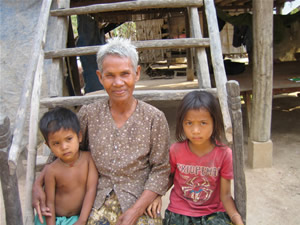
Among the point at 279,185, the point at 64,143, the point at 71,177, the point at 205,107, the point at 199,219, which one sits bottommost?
the point at 279,185

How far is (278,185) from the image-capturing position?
343 centimetres

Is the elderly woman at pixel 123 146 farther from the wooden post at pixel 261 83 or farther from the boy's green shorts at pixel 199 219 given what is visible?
the wooden post at pixel 261 83

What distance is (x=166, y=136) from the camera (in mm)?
1716

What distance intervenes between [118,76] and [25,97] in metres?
0.75

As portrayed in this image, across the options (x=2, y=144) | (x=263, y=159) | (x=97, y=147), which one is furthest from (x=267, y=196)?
(x=2, y=144)

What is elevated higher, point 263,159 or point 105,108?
point 105,108

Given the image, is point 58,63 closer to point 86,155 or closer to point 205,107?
point 86,155

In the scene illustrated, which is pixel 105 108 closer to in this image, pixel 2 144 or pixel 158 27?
pixel 2 144

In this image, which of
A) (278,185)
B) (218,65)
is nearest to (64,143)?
(218,65)

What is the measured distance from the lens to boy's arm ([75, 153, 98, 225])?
1633mm

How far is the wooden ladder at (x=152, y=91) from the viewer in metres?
1.51

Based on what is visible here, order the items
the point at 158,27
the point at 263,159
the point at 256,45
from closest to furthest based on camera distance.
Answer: the point at 256,45, the point at 263,159, the point at 158,27

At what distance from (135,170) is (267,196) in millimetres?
2204

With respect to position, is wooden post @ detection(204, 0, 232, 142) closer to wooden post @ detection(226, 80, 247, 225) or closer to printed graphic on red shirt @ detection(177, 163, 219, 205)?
wooden post @ detection(226, 80, 247, 225)
